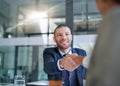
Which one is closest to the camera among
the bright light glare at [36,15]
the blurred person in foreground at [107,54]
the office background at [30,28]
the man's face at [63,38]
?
the blurred person in foreground at [107,54]

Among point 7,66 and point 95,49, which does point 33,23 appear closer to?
point 7,66

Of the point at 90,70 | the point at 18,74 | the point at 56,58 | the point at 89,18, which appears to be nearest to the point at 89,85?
the point at 90,70

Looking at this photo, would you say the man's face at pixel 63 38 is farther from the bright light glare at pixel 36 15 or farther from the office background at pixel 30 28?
the bright light glare at pixel 36 15

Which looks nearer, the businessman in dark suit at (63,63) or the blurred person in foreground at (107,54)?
the blurred person in foreground at (107,54)

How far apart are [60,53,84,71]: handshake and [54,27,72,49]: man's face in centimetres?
9

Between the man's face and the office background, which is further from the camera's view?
the office background

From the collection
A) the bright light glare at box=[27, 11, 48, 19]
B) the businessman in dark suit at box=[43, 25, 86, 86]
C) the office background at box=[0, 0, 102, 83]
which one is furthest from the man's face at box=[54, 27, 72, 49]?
the bright light glare at box=[27, 11, 48, 19]

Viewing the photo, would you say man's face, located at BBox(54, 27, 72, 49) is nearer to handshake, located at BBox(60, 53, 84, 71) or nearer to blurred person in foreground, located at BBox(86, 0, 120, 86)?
handshake, located at BBox(60, 53, 84, 71)

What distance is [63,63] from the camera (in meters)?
0.67

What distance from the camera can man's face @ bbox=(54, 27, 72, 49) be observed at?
0.75m

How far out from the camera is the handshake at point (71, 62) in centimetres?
64

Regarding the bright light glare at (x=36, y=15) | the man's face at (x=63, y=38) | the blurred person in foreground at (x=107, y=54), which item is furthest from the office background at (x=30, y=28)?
the blurred person in foreground at (x=107, y=54)

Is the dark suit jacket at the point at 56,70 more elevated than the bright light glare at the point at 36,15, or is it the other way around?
the bright light glare at the point at 36,15

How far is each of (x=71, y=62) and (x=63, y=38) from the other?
0.13 meters
